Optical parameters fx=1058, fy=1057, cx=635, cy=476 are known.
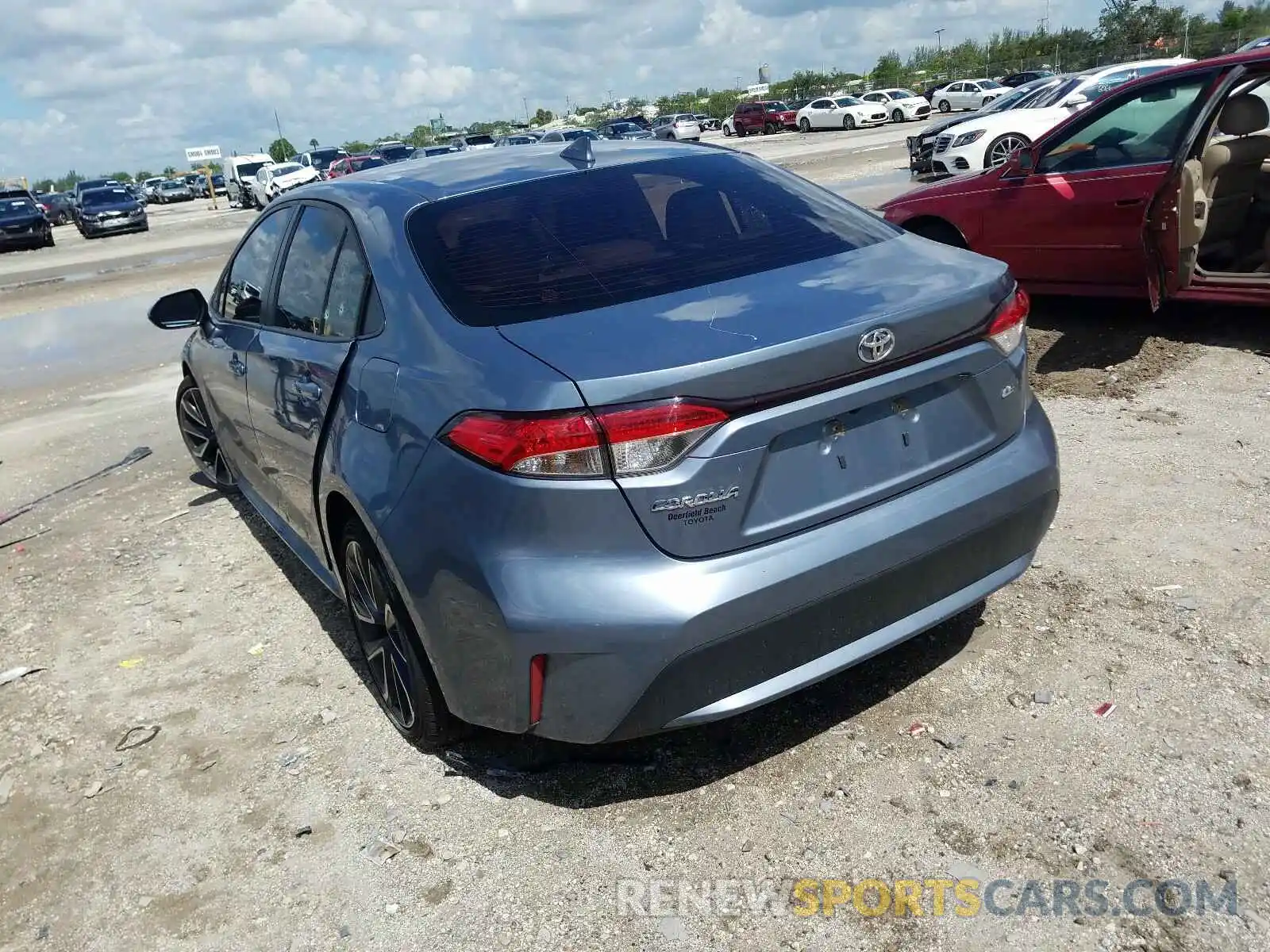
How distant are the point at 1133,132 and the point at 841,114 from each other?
151 ft

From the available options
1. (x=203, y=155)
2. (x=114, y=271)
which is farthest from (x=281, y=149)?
(x=114, y=271)

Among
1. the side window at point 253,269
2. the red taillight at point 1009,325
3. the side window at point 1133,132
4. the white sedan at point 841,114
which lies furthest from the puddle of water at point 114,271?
the white sedan at point 841,114

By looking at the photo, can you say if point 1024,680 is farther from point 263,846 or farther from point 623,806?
point 263,846

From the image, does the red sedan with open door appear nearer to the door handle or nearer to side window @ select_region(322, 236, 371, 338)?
side window @ select_region(322, 236, 371, 338)

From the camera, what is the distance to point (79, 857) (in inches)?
121

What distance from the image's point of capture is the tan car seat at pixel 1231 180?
254 inches

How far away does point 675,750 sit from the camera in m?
3.21

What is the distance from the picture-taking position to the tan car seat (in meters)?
6.46

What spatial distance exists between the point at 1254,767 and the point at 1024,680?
69 centimetres

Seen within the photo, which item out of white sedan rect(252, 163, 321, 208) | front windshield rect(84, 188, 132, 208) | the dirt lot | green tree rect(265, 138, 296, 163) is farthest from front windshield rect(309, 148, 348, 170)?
green tree rect(265, 138, 296, 163)

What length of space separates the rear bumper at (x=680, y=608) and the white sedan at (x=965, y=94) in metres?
52.0

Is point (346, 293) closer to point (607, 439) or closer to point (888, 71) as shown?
point (607, 439)

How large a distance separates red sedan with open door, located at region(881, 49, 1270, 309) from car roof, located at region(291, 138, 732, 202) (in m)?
3.36

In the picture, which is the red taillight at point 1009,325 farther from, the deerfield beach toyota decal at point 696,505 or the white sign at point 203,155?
the white sign at point 203,155
